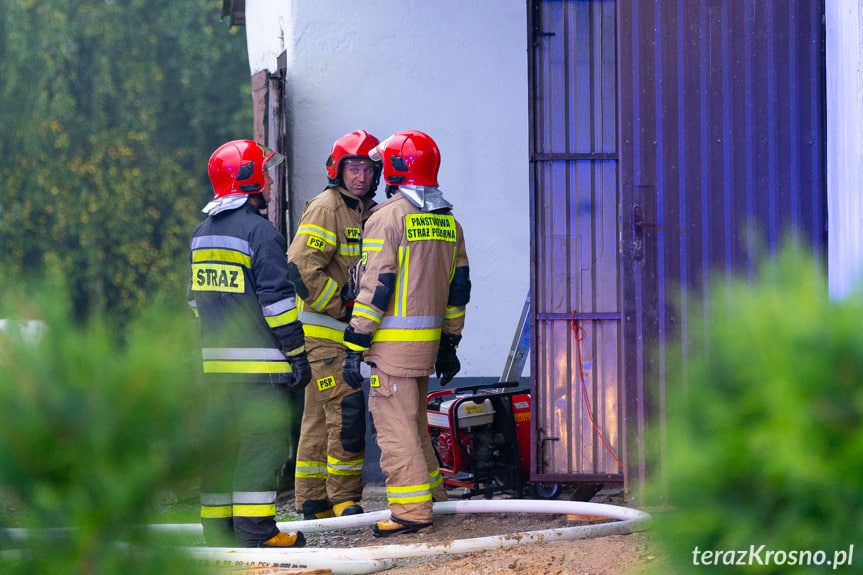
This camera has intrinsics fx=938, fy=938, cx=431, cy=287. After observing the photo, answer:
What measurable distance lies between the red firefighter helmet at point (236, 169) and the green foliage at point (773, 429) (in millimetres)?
3860

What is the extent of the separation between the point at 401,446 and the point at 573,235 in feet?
5.51

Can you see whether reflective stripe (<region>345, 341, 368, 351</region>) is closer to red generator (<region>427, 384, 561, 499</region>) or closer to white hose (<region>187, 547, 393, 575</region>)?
red generator (<region>427, 384, 561, 499</region>)

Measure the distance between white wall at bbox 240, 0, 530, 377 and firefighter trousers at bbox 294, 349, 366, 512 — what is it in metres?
1.83

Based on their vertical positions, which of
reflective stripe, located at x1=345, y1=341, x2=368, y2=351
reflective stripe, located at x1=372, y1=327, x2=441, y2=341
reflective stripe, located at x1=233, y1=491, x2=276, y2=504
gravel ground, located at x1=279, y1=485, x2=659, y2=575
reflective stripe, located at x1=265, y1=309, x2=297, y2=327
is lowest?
gravel ground, located at x1=279, y1=485, x2=659, y2=575

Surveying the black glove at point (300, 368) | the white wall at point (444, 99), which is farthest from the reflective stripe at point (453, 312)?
the white wall at point (444, 99)

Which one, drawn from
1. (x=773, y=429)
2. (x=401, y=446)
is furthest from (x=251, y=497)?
(x=773, y=429)

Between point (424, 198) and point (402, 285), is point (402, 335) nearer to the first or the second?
point (402, 285)

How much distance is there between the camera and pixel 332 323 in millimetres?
5656

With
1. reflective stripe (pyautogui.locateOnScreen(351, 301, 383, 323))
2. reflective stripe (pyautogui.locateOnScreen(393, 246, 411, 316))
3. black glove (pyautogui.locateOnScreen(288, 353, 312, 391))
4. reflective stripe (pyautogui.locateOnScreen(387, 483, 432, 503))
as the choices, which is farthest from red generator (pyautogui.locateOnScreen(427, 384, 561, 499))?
black glove (pyautogui.locateOnScreen(288, 353, 312, 391))

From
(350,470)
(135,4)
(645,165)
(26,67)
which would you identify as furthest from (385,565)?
(135,4)

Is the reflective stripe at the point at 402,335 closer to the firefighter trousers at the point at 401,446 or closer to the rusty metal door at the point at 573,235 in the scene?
the firefighter trousers at the point at 401,446

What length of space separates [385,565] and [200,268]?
174 centimetres

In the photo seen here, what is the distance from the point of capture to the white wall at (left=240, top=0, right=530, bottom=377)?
7.17m

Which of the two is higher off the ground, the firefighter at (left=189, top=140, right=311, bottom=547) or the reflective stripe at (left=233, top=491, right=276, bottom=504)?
the firefighter at (left=189, top=140, right=311, bottom=547)
